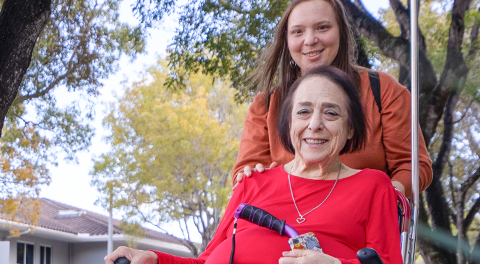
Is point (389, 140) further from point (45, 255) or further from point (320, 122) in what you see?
point (45, 255)

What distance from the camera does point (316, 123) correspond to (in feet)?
4.51

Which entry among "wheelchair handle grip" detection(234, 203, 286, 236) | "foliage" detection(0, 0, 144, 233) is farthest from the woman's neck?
"foliage" detection(0, 0, 144, 233)

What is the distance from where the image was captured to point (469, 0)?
6441 millimetres

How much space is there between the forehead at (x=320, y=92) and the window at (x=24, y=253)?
47.0ft

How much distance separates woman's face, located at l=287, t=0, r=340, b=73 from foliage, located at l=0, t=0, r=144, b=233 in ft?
23.1

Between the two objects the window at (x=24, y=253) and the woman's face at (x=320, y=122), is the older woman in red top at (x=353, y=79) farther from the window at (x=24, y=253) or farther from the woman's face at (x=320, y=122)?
the window at (x=24, y=253)

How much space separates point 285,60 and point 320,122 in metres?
0.69

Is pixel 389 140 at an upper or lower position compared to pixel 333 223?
upper

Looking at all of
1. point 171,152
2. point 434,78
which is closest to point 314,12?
point 434,78

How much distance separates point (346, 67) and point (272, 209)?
2.30ft

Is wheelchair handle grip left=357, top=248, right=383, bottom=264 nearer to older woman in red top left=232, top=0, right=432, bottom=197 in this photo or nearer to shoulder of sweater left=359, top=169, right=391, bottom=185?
shoulder of sweater left=359, top=169, right=391, bottom=185

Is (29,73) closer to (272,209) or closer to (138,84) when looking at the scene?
(138,84)

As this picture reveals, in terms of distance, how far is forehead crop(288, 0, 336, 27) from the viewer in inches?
72.1

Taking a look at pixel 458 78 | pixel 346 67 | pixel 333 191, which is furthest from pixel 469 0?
pixel 333 191
